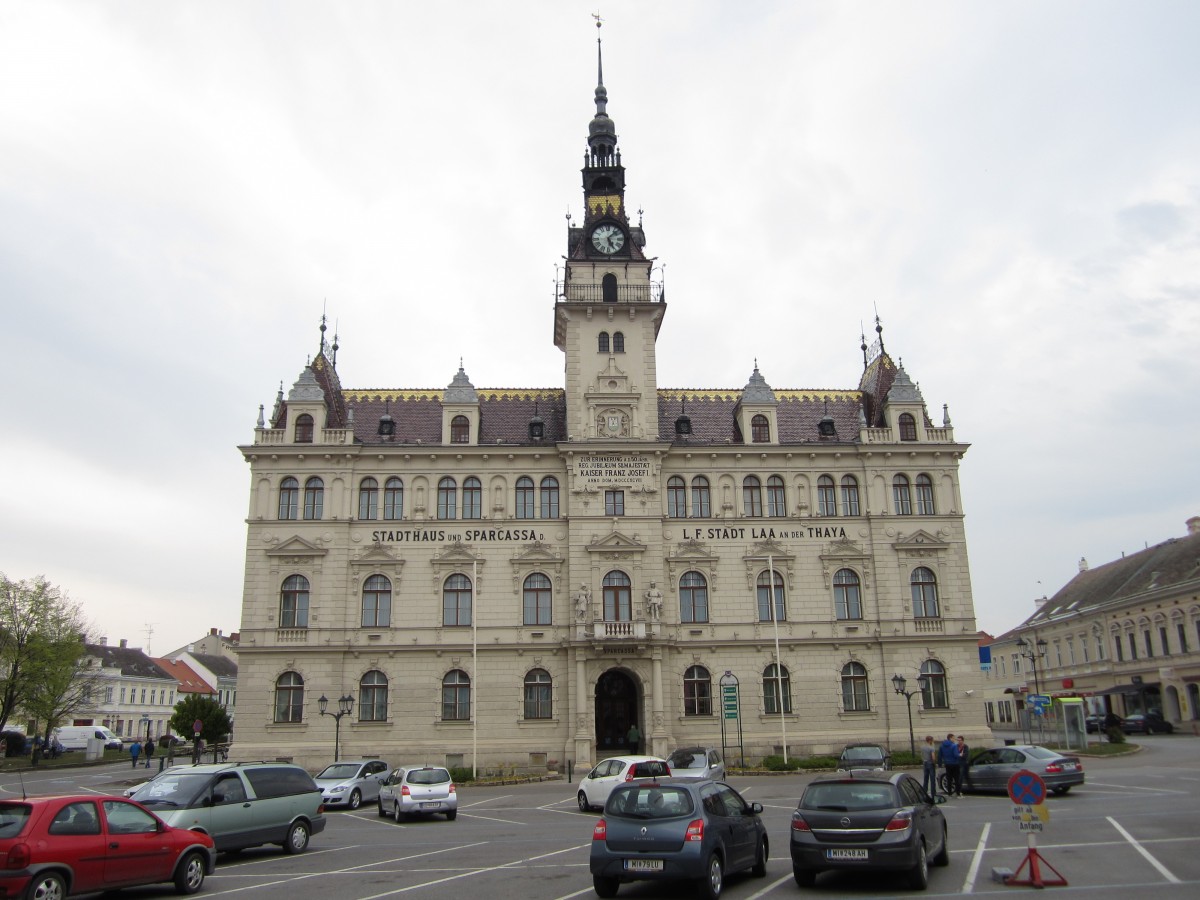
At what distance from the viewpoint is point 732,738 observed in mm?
44719

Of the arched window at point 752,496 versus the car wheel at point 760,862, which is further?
the arched window at point 752,496

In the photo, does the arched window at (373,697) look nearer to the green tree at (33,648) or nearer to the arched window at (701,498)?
the arched window at (701,498)

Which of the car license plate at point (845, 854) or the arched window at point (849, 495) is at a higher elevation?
the arched window at point (849, 495)

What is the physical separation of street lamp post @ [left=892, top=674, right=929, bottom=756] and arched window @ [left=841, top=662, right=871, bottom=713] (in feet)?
4.91

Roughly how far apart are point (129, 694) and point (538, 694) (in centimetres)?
7040

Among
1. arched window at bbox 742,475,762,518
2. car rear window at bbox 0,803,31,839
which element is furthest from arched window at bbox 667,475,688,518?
car rear window at bbox 0,803,31,839

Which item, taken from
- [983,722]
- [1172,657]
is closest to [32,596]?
[983,722]

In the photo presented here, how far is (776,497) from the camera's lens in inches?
1906

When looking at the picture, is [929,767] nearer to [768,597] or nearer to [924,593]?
[768,597]

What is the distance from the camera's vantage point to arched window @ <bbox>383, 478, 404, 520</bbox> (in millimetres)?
46969

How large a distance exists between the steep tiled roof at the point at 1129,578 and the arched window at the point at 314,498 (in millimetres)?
54670

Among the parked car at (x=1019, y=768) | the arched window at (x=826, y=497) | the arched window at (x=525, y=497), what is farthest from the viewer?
the arched window at (x=826, y=497)

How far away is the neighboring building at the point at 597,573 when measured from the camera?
146ft

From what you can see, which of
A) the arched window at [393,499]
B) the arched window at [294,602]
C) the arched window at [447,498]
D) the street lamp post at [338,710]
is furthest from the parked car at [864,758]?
the arched window at [294,602]
